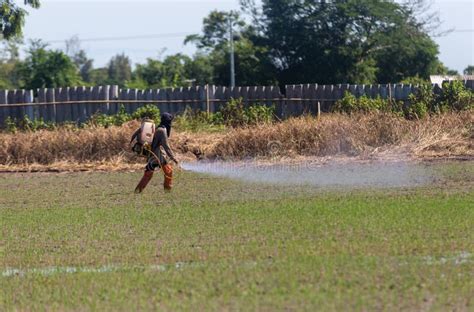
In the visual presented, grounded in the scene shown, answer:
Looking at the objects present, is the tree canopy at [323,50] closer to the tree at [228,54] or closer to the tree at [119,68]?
the tree at [228,54]

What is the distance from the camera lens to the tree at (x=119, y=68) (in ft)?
352

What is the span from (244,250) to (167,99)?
832 inches

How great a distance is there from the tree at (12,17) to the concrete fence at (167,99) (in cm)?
296

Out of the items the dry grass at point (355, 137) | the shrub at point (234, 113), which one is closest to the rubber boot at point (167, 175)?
→ the dry grass at point (355, 137)

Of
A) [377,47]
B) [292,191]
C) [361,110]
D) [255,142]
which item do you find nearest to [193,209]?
[292,191]

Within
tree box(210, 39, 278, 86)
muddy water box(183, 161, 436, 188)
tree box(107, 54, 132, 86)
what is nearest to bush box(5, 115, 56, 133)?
muddy water box(183, 161, 436, 188)

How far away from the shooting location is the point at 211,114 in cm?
3195

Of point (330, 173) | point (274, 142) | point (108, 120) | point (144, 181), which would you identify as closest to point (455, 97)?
point (274, 142)

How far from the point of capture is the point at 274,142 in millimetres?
26312

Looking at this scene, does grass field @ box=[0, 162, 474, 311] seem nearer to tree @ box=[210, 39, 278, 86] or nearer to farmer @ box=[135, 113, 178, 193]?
farmer @ box=[135, 113, 178, 193]

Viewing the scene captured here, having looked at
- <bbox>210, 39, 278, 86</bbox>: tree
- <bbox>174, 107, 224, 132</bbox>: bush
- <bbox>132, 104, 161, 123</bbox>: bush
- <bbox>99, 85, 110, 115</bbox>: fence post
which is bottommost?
<bbox>174, 107, 224, 132</bbox>: bush

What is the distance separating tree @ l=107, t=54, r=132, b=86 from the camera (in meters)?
107

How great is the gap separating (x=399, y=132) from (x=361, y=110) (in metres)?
2.90

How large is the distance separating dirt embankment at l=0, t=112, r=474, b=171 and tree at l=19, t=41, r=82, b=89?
1069 inches
